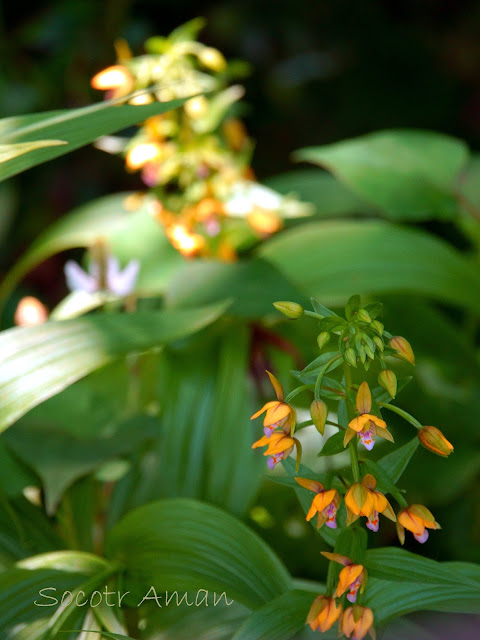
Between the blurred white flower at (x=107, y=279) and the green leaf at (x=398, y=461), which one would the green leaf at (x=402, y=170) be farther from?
the green leaf at (x=398, y=461)

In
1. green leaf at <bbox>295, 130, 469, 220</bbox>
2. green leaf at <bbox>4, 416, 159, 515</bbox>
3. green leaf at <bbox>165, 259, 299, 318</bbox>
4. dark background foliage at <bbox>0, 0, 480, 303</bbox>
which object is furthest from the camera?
dark background foliage at <bbox>0, 0, 480, 303</bbox>

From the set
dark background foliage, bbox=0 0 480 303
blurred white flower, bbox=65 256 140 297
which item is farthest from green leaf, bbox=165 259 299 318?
dark background foliage, bbox=0 0 480 303

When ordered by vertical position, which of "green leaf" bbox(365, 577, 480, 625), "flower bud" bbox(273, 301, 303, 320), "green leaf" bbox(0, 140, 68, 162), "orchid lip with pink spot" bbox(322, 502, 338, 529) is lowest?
"green leaf" bbox(365, 577, 480, 625)

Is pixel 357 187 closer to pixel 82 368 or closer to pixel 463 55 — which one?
pixel 82 368

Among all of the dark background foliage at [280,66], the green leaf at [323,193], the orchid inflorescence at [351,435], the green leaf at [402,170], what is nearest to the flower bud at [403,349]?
the orchid inflorescence at [351,435]

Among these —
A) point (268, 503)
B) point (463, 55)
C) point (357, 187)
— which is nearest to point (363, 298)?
point (357, 187)

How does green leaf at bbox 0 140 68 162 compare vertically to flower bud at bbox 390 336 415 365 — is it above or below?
above

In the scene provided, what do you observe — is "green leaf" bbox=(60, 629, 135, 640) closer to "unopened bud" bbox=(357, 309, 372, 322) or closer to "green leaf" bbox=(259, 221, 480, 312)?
"unopened bud" bbox=(357, 309, 372, 322)

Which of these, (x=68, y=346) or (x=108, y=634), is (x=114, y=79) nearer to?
(x=68, y=346)
